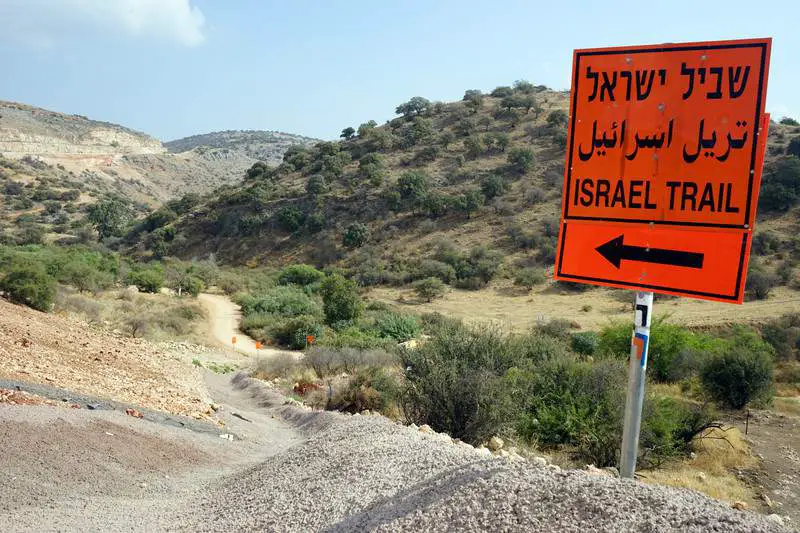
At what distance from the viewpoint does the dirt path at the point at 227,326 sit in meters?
24.2

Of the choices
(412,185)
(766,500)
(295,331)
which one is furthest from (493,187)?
(766,500)

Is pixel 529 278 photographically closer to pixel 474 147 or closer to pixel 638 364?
pixel 474 147

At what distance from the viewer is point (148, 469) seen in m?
7.01

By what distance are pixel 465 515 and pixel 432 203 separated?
149 ft

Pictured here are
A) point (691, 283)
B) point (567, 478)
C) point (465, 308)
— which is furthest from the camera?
point (465, 308)

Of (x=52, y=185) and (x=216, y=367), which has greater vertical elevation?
(x=52, y=185)

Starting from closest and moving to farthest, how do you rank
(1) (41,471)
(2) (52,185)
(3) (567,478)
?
(3) (567,478) < (1) (41,471) < (2) (52,185)

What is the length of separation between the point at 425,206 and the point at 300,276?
13.6 m

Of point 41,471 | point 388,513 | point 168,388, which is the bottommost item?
point 168,388

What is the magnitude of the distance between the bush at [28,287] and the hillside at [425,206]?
77.2 feet

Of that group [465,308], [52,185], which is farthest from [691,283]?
[52,185]

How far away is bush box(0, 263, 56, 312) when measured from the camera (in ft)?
63.6

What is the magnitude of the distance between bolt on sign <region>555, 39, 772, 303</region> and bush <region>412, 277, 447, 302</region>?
3336 centimetres

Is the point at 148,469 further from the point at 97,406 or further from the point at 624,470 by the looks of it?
the point at 624,470
